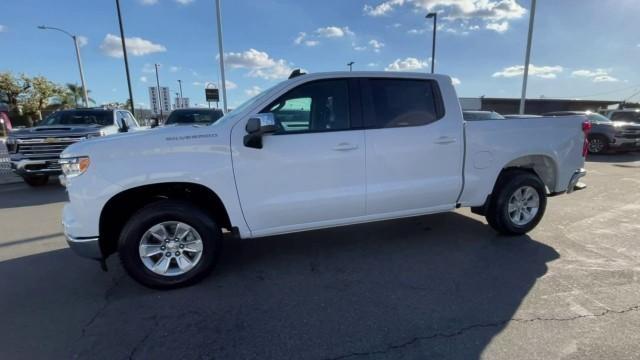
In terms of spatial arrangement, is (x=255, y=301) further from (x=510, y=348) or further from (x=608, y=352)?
(x=608, y=352)

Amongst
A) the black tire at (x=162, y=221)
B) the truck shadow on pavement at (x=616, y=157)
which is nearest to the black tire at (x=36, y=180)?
the black tire at (x=162, y=221)

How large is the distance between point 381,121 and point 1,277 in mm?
4310

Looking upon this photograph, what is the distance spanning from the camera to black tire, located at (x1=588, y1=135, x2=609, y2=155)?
13289mm

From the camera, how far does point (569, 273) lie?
11.5 ft

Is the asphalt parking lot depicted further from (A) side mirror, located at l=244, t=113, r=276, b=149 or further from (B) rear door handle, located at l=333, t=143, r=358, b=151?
(A) side mirror, located at l=244, t=113, r=276, b=149

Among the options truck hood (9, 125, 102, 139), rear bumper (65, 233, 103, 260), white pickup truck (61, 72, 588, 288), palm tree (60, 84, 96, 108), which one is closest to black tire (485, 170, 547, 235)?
white pickup truck (61, 72, 588, 288)

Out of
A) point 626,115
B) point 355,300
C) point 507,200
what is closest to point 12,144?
point 355,300

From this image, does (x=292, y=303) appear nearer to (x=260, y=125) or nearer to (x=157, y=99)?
(x=260, y=125)

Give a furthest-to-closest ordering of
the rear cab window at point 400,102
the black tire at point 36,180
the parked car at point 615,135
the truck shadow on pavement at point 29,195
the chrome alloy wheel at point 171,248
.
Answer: the parked car at point 615,135 → the black tire at point 36,180 → the truck shadow on pavement at point 29,195 → the rear cab window at point 400,102 → the chrome alloy wheel at point 171,248

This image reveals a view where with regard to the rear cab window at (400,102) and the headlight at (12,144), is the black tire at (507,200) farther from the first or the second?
the headlight at (12,144)

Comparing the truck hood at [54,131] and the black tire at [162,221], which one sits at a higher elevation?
the truck hood at [54,131]

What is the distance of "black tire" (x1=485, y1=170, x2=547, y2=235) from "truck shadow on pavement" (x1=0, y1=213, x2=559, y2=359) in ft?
0.62

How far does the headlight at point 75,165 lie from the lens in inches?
119

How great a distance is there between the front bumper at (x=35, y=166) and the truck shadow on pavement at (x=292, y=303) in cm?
482
